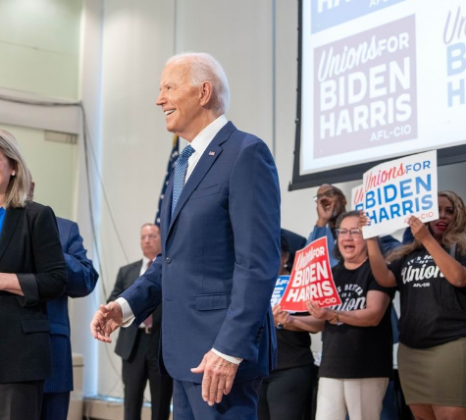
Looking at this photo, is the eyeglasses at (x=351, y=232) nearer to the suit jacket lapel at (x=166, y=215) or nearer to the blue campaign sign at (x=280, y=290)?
the blue campaign sign at (x=280, y=290)

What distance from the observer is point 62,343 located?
115 inches

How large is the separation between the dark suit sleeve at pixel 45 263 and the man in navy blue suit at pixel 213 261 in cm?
53

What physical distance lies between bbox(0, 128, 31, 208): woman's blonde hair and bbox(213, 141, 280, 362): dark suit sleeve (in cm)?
102

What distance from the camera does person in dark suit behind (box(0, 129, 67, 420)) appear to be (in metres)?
2.39

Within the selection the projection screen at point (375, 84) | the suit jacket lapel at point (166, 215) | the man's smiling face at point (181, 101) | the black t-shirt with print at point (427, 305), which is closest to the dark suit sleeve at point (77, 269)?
the suit jacket lapel at point (166, 215)

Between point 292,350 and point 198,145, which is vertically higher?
point 198,145

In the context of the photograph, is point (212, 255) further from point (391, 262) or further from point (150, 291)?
point (391, 262)

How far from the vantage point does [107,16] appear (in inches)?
307

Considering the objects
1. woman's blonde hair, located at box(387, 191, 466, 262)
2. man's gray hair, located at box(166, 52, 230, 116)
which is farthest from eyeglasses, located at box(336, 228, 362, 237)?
man's gray hair, located at box(166, 52, 230, 116)

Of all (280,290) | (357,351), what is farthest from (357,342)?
(280,290)

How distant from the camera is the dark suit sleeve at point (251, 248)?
1749 millimetres

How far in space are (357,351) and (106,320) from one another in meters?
1.88

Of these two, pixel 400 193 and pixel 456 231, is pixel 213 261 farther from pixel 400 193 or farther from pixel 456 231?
pixel 456 231

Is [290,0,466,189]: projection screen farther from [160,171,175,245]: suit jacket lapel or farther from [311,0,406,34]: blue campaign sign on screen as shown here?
[160,171,175,245]: suit jacket lapel
